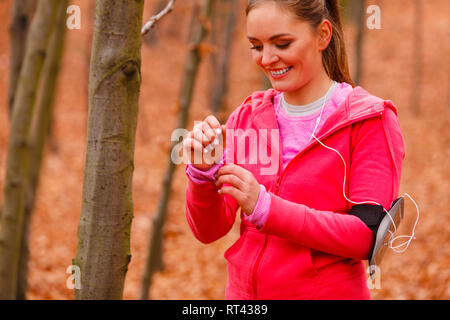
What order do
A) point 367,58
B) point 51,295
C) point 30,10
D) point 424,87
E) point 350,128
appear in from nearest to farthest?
point 350,128 → point 30,10 → point 51,295 → point 424,87 → point 367,58

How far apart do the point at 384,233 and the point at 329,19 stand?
0.83 meters

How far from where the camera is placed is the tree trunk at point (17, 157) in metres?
3.14

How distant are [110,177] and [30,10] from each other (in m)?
3.37

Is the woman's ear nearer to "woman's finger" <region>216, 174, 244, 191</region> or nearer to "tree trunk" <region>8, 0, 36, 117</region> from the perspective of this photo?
"woman's finger" <region>216, 174, 244, 191</region>

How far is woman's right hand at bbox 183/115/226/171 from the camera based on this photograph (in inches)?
59.9

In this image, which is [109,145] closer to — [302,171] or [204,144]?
[204,144]

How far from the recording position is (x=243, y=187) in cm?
150

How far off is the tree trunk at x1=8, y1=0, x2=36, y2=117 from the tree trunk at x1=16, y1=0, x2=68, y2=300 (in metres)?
0.26

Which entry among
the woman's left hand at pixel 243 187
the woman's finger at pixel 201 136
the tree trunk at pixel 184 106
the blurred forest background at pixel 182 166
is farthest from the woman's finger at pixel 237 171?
the tree trunk at pixel 184 106

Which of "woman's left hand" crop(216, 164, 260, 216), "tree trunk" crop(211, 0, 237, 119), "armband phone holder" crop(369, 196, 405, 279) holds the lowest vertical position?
"armband phone holder" crop(369, 196, 405, 279)

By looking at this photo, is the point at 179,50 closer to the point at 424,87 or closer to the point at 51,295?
the point at 424,87

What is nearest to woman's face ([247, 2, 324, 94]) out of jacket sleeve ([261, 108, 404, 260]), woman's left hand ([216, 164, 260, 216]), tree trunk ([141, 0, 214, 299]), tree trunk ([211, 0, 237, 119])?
jacket sleeve ([261, 108, 404, 260])

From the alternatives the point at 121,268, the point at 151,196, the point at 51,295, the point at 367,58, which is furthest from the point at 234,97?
the point at 121,268

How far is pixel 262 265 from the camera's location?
5.56 ft
